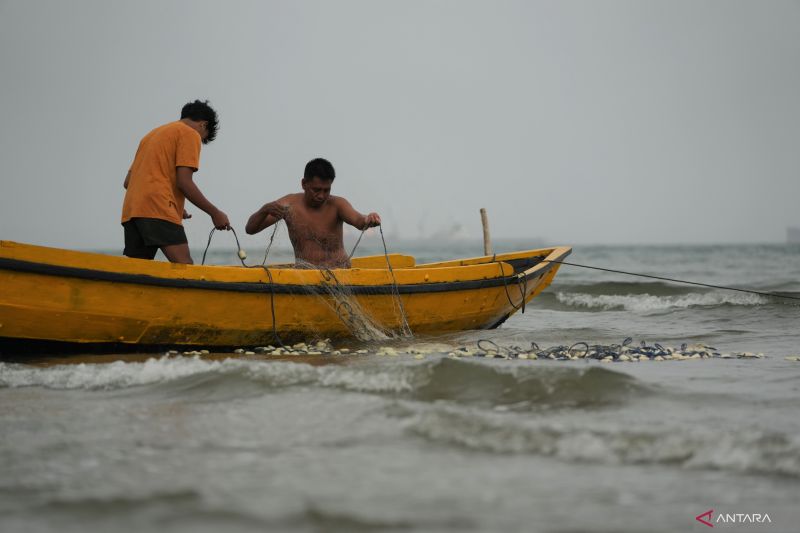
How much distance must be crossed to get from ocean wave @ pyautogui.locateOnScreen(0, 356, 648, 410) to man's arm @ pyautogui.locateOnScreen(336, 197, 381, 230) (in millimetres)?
1858

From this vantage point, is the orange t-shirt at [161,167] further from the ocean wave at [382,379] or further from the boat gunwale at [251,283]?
the ocean wave at [382,379]

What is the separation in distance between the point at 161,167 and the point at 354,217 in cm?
189

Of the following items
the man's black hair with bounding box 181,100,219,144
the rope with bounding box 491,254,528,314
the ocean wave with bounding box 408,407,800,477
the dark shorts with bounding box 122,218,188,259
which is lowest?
the ocean wave with bounding box 408,407,800,477

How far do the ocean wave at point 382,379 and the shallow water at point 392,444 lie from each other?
0.06 ft

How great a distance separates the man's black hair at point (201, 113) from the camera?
6801 mm

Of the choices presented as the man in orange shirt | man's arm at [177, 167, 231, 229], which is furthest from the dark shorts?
man's arm at [177, 167, 231, 229]

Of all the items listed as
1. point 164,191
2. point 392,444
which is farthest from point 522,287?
point 392,444

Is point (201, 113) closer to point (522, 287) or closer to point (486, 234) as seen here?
point (522, 287)

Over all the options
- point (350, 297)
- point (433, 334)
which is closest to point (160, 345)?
point (350, 297)

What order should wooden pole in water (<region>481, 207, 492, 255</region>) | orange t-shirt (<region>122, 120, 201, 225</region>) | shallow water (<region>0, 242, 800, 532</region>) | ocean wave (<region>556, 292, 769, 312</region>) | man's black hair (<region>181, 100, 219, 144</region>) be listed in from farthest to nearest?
ocean wave (<region>556, 292, 769, 312</region>), wooden pole in water (<region>481, 207, 492, 255</region>), man's black hair (<region>181, 100, 219, 144</region>), orange t-shirt (<region>122, 120, 201, 225</region>), shallow water (<region>0, 242, 800, 532</region>)

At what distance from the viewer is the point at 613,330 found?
9.90 meters

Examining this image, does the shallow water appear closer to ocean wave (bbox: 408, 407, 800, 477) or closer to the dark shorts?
ocean wave (bbox: 408, 407, 800, 477)

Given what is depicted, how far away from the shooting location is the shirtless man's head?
7.34 metres

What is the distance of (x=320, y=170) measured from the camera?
7340 millimetres
